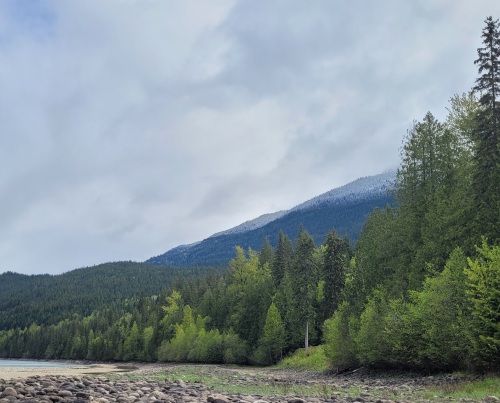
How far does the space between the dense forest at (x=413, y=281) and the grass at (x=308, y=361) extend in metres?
3.36

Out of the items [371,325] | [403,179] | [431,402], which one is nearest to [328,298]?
[403,179]

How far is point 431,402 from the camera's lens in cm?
1888

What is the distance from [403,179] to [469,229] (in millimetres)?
15584

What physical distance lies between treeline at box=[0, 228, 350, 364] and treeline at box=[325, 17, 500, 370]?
871 inches

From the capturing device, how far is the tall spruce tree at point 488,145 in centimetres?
3826

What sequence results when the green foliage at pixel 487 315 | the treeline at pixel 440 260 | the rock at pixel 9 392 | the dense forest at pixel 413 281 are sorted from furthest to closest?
the dense forest at pixel 413 281 < the treeline at pixel 440 260 < the green foliage at pixel 487 315 < the rock at pixel 9 392

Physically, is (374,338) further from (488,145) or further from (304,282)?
(304,282)

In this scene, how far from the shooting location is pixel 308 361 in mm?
64000

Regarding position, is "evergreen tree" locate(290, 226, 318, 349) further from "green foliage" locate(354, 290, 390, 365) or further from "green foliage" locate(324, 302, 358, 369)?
"green foliage" locate(354, 290, 390, 365)

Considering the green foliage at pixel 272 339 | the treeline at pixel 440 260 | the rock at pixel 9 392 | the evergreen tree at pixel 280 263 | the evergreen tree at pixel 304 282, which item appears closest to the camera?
the rock at pixel 9 392

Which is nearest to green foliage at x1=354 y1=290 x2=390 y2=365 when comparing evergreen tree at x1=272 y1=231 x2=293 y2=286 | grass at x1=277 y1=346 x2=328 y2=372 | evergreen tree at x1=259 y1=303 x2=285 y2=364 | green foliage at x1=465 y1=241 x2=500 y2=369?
green foliage at x1=465 y1=241 x2=500 y2=369

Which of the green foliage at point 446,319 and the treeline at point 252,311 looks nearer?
the green foliage at point 446,319

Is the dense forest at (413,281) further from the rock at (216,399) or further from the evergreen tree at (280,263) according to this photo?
the rock at (216,399)

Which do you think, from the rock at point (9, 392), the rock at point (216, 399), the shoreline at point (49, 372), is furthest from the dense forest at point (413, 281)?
the rock at point (9, 392)
